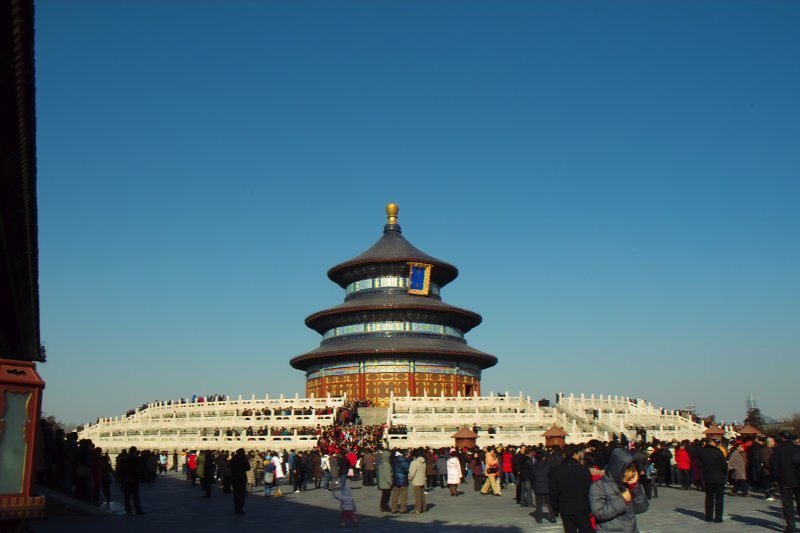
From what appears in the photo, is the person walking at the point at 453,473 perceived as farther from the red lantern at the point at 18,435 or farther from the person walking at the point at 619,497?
the red lantern at the point at 18,435

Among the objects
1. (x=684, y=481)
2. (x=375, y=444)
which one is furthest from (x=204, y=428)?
(x=684, y=481)

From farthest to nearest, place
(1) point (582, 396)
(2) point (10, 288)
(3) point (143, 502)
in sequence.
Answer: (1) point (582, 396)
(3) point (143, 502)
(2) point (10, 288)

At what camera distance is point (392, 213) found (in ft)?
216

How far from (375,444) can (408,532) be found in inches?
659

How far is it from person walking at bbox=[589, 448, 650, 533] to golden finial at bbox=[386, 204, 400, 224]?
191 ft

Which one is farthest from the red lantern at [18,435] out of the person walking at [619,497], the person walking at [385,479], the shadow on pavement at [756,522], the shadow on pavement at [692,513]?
the shadow on pavement at [692,513]

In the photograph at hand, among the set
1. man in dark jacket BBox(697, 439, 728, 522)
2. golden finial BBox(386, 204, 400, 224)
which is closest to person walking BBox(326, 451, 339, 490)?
man in dark jacket BBox(697, 439, 728, 522)

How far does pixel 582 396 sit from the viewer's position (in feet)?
138

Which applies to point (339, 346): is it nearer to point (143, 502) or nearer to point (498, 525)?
point (143, 502)

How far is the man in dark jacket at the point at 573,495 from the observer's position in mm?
9797

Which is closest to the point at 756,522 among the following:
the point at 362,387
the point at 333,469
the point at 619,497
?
the point at 619,497

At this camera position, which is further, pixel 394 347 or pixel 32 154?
pixel 394 347

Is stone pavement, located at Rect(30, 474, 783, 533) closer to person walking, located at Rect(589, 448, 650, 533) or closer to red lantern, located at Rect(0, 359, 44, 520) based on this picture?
person walking, located at Rect(589, 448, 650, 533)

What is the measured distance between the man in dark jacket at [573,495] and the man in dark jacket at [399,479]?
761 cm
